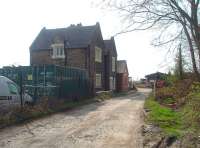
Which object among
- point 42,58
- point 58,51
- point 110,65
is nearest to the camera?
point 58,51

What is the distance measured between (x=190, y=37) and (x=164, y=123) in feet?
12.0

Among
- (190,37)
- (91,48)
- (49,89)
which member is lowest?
(49,89)

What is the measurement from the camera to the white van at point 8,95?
1500 centimetres

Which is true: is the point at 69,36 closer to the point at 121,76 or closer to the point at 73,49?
the point at 73,49

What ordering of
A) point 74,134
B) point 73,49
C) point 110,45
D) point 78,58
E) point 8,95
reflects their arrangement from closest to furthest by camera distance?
point 74,134, point 8,95, point 78,58, point 73,49, point 110,45

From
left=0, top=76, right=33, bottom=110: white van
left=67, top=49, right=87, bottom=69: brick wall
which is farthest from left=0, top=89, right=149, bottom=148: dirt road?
left=67, top=49, right=87, bottom=69: brick wall

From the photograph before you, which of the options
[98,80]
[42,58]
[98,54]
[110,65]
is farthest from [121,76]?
[42,58]

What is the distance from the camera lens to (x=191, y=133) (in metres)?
9.31

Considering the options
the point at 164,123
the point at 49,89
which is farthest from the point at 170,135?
the point at 49,89

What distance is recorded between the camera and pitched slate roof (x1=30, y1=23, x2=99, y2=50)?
36497 millimetres

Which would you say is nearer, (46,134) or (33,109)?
(46,134)

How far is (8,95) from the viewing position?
50.5ft

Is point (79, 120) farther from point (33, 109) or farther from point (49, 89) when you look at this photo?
point (49, 89)

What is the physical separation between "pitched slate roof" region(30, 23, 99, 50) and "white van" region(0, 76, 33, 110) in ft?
66.0
